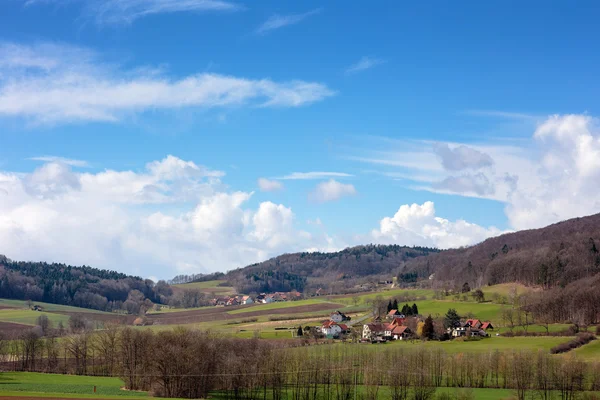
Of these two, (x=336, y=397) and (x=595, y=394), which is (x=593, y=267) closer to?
(x=595, y=394)

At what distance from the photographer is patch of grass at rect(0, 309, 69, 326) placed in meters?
156

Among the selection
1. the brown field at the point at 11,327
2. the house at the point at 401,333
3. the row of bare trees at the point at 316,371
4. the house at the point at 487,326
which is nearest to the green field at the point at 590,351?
the row of bare trees at the point at 316,371

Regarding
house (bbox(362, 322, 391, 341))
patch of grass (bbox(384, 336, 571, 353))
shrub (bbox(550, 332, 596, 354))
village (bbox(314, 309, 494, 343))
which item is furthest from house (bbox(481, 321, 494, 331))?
shrub (bbox(550, 332, 596, 354))

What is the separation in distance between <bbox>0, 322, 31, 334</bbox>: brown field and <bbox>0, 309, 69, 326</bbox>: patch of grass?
16.1 feet

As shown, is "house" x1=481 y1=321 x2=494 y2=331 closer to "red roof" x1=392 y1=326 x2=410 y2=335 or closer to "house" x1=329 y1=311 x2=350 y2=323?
"red roof" x1=392 y1=326 x2=410 y2=335

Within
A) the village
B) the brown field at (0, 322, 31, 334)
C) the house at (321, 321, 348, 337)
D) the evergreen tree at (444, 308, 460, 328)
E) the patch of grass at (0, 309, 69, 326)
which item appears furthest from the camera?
the patch of grass at (0, 309, 69, 326)

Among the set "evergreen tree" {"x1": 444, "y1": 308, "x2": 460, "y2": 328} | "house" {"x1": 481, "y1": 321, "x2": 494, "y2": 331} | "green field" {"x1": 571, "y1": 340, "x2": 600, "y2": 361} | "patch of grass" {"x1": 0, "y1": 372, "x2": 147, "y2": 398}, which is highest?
"evergreen tree" {"x1": 444, "y1": 308, "x2": 460, "y2": 328}

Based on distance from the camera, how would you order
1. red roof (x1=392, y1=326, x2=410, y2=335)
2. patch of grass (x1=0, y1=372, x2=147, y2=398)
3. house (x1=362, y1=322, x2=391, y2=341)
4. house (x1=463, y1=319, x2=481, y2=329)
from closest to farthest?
1. patch of grass (x1=0, y1=372, x2=147, y2=398)
2. house (x1=463, y1=319, x2=481, y2=329)
3. house (x1=362, y1=322, x2=391, y2=341)
4. red roof (x1=392, y1=326, x2=410, y2=335)

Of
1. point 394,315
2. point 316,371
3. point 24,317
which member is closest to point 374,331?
point 394,315

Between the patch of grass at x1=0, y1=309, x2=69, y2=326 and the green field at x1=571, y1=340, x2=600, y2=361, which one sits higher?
the patch of grass at x1=0, y1=309, x2=69, y2=326

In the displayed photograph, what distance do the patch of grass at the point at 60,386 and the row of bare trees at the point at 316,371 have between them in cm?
391

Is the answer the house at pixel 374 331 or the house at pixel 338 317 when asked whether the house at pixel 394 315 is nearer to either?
the house at pixel 374 331

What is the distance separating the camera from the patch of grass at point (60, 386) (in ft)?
212

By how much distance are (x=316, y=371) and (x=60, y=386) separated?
32.2m
